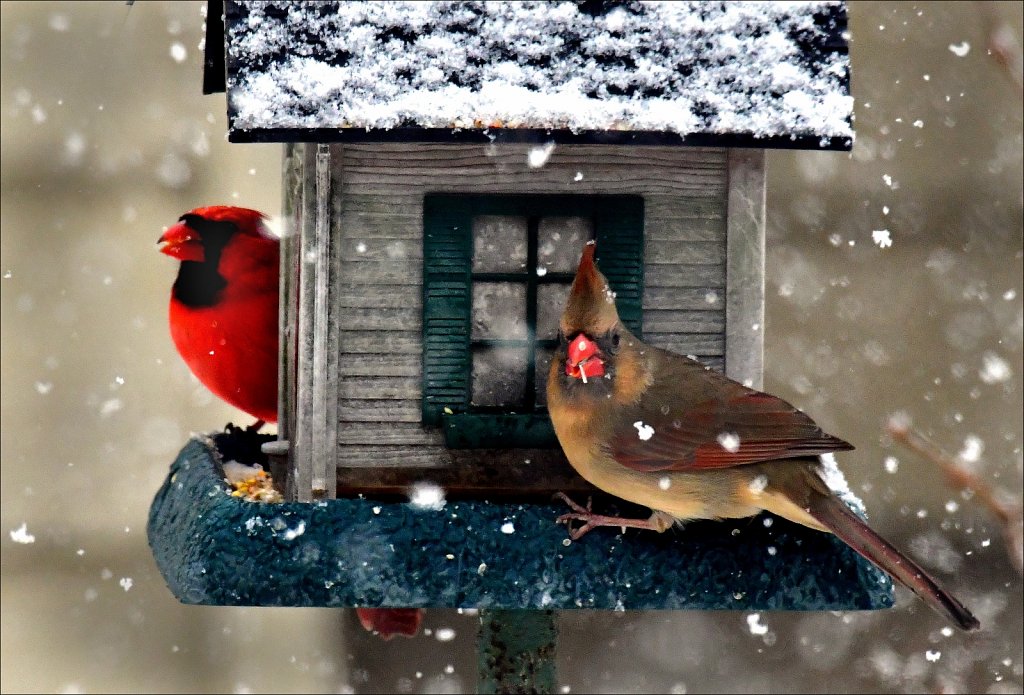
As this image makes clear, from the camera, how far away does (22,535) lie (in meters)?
5.71

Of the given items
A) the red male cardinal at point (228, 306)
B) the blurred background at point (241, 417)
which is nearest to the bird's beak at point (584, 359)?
the red male cardinal at point (228, 306)

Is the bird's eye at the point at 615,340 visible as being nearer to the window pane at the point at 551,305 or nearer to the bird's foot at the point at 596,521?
the window pane at the point at 551,305

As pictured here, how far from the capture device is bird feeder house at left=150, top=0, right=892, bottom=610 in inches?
106

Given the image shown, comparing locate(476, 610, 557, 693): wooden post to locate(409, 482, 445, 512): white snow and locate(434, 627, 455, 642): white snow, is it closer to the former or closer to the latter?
locate(409, 482, 445, 512): white snow

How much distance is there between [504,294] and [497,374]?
7.7 inches

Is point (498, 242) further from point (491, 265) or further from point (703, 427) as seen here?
point (703, 427)

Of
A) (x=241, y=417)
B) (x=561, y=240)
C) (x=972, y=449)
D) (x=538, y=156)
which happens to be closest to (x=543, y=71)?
(x=538, y=156)

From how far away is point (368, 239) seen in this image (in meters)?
3.06

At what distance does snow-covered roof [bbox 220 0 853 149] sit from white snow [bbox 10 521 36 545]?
3.62 metres

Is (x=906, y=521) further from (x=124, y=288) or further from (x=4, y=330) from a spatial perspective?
(x=4, y=330)

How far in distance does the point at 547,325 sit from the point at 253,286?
39.7 inches

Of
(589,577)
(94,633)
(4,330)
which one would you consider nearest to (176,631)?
(94,633)

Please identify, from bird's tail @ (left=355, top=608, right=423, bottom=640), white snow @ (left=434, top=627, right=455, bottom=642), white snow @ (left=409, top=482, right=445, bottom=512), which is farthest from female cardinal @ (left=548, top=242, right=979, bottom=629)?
white snow @ (left=434, top=627, right=455, bottom=642)

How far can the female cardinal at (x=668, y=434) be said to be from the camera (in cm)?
280
